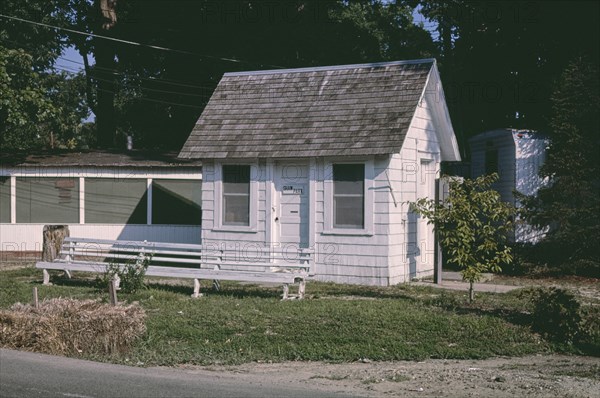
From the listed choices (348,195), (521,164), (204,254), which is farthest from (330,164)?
(521,164)

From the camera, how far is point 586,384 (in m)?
10.0

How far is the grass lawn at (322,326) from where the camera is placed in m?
11.8

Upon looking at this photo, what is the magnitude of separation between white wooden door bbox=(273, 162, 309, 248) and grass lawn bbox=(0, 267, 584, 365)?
10.2 ft

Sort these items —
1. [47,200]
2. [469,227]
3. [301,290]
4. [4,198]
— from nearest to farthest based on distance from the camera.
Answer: [469,227] → [301,290] → [4,198] → [47,200]

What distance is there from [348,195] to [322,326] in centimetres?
663

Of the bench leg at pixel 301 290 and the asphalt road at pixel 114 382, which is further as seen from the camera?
the bench leg at pixel 301 290

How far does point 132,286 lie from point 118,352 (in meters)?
5.07

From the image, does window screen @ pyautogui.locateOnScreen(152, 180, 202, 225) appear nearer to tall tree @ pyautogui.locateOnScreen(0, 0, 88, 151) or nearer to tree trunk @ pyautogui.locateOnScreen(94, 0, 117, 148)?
tall tree @ pyautogui.locateOnScreen(0, 0, 88, 151)

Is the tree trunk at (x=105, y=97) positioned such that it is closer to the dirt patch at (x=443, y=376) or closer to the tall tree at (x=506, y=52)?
the tall tree at (x=506, y=52)

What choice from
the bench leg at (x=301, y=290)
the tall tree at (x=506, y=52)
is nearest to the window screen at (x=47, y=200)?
the bench leg at (x=301, y=290)

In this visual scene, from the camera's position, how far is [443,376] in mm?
10453

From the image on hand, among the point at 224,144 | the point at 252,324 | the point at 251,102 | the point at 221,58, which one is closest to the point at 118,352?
the point at 252,324

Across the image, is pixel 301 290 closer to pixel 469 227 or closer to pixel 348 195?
pixel 469 227

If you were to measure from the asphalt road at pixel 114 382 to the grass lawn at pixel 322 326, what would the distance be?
3.26 feet
